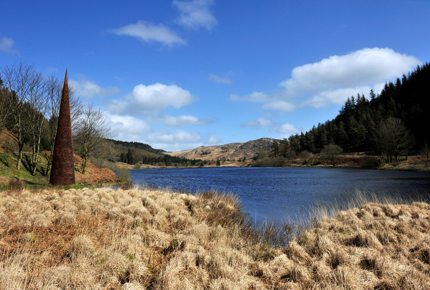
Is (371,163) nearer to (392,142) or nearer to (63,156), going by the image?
(392,142)

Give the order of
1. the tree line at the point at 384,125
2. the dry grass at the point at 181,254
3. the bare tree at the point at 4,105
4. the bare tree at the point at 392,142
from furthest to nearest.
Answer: the tree line at the point at 384,125
the bare tree at the point at 392,142
the bare tree at the point at 4,105
the dry grass at the point at 181,254

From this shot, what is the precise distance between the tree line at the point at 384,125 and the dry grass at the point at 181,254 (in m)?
53.3

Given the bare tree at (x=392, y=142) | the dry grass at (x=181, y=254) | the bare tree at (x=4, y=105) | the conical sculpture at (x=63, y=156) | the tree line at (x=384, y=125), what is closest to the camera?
the dry grass at (x=181, y=254)

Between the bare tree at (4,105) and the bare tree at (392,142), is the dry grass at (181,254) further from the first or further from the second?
the bare tree at (392,142)

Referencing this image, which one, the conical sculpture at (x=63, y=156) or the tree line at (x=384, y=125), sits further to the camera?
the tree line at (x=384, y=125)

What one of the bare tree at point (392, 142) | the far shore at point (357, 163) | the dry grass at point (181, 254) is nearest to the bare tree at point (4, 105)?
the dry grass at point (181, 254)

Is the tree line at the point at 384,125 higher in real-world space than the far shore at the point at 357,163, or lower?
higher

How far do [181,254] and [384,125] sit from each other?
66.6 metres

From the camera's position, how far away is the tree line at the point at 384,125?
52.9m

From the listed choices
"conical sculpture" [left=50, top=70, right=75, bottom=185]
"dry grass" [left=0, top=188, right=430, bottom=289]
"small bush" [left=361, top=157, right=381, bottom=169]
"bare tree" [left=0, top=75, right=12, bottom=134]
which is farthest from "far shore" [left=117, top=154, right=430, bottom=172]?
"dry grass" [left=0, top=188, right=430, bottom=289]

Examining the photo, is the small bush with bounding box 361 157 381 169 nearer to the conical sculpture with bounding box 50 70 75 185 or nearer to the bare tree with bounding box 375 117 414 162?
the bare tree with bounding box 375 117 414 162

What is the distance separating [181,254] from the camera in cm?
507

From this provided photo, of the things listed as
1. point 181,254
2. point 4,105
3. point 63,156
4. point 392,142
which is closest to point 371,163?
point 392,142

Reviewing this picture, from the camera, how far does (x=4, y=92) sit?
19.8m
